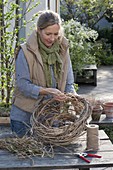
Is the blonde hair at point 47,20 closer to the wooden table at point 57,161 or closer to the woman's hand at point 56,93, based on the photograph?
the woman's hand at point 56,93

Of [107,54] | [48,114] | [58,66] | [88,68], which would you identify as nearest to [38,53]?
[58,66]

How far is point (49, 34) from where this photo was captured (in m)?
3.81

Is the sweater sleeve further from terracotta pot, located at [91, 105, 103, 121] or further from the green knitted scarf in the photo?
terracotta pot, located at [91, 105, 103, 121]

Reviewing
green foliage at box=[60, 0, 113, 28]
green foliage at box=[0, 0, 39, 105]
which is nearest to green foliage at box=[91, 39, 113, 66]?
green foliage at box=[60, 0, 113, 28]

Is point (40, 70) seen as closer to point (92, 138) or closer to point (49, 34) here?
point (49, 34)

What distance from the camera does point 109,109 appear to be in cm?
529

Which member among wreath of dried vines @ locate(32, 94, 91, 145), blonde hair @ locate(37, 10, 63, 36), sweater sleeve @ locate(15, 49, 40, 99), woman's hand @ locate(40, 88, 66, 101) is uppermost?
blonde hair @ locate(37, 10, 63, 36)

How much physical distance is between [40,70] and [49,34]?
0.30 meters

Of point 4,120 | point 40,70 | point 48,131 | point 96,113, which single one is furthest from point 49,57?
point 4,120

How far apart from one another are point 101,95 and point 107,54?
6.42 meters

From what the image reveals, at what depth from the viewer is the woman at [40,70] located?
12.4 ft

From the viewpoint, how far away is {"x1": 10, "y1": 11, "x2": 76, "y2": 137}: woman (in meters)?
3.79

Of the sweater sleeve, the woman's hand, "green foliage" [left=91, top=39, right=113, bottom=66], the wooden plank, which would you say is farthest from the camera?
"green foliage" [left=91, top=39, right=113, bottom=66]

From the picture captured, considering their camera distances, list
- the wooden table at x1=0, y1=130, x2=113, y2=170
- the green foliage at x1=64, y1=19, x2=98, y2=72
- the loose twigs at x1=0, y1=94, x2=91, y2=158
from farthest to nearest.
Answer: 1. the green foliage at x1=64, y1=19, x2=98, y2=72
2. the loose twigs at x1=0, y1=94, x2=91, y2=158
3. the wooden table at x1=0, y1=130, x2=113, y2=170
